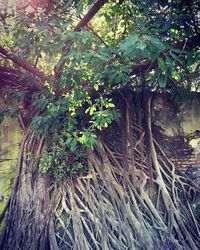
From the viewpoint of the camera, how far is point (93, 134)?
270 centimetres

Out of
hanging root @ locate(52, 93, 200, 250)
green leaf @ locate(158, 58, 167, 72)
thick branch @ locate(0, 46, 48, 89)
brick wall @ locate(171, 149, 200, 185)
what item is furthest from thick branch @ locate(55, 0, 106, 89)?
brick wall @ locate(171, 149, 200, 185)

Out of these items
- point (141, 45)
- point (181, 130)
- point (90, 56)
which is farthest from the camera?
point (181, 130)

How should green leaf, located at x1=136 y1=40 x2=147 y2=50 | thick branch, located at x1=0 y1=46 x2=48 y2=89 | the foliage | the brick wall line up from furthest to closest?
the brick wall → thick branch, located at x1=0 y1=46 x2=48 y2=89 → the foliage → green leaf, located at x1=136 y1=40 x2=147 y2=50

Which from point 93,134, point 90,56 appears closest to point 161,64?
point 90,56

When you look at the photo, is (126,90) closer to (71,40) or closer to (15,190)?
(71,40)

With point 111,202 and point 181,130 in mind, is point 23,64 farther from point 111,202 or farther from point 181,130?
point 181,130

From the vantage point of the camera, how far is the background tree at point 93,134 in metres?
2.46

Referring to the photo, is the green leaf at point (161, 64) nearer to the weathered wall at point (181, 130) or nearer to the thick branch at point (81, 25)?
the thick branch at point (81, 25)

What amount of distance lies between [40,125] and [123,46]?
53.8 inches

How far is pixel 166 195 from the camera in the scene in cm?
287

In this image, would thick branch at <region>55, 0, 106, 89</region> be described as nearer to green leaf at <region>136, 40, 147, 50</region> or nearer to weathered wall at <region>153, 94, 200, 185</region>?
green leaf at <region>136, 40, 147, 50</region>

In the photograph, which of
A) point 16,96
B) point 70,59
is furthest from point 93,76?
point 16,96

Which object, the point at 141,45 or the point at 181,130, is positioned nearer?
the point at 141,45

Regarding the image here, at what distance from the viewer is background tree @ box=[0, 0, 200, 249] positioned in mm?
2459
